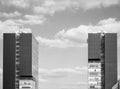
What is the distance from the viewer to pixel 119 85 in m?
168

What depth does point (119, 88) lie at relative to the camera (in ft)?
553

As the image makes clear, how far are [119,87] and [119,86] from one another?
0.45 meters

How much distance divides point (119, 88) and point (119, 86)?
3.38 ft

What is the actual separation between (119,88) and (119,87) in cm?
60

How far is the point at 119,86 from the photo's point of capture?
168000mm

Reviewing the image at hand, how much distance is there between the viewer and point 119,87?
168125 millimetres

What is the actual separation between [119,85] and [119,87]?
90cm

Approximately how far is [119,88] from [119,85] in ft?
4.83
